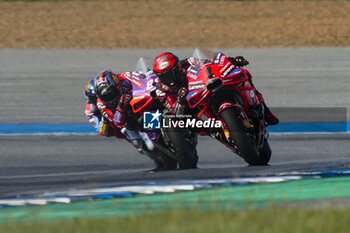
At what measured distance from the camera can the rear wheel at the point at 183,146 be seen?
9859mm

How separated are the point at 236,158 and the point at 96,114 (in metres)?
1.69

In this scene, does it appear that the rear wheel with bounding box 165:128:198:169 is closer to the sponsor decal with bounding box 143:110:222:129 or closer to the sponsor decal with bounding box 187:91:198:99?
the sponsor decal with bounding box 143:110:222:129

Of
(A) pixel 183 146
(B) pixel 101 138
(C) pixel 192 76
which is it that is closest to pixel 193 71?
(C) pixel 192 76

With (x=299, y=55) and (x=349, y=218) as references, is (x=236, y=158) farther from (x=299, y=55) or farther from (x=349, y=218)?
(x=299, y=55)

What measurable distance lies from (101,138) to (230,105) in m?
3.75

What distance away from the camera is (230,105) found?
31.4 feet

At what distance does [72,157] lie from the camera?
1170 centimetres

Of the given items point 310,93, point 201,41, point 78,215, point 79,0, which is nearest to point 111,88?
point 78,215

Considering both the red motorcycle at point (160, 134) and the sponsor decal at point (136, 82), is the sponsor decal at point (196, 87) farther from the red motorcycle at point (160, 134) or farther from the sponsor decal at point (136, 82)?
the sponsor decal at point (136, 82)

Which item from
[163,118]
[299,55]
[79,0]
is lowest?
[163,118]

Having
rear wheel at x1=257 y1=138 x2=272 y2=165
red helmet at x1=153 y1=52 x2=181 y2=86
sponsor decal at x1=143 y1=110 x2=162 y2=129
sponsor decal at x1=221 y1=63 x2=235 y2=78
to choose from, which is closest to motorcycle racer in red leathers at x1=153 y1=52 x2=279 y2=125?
red helmet at x1=153 y1=52 x2=181 y2=86

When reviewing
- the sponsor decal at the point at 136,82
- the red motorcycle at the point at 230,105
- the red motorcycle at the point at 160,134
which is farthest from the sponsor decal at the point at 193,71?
the sponsor decal at the point at 136,82

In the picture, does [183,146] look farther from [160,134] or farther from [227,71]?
[227,71]

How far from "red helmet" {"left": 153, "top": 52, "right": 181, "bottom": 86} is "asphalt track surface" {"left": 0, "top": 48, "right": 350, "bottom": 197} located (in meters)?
0.86
